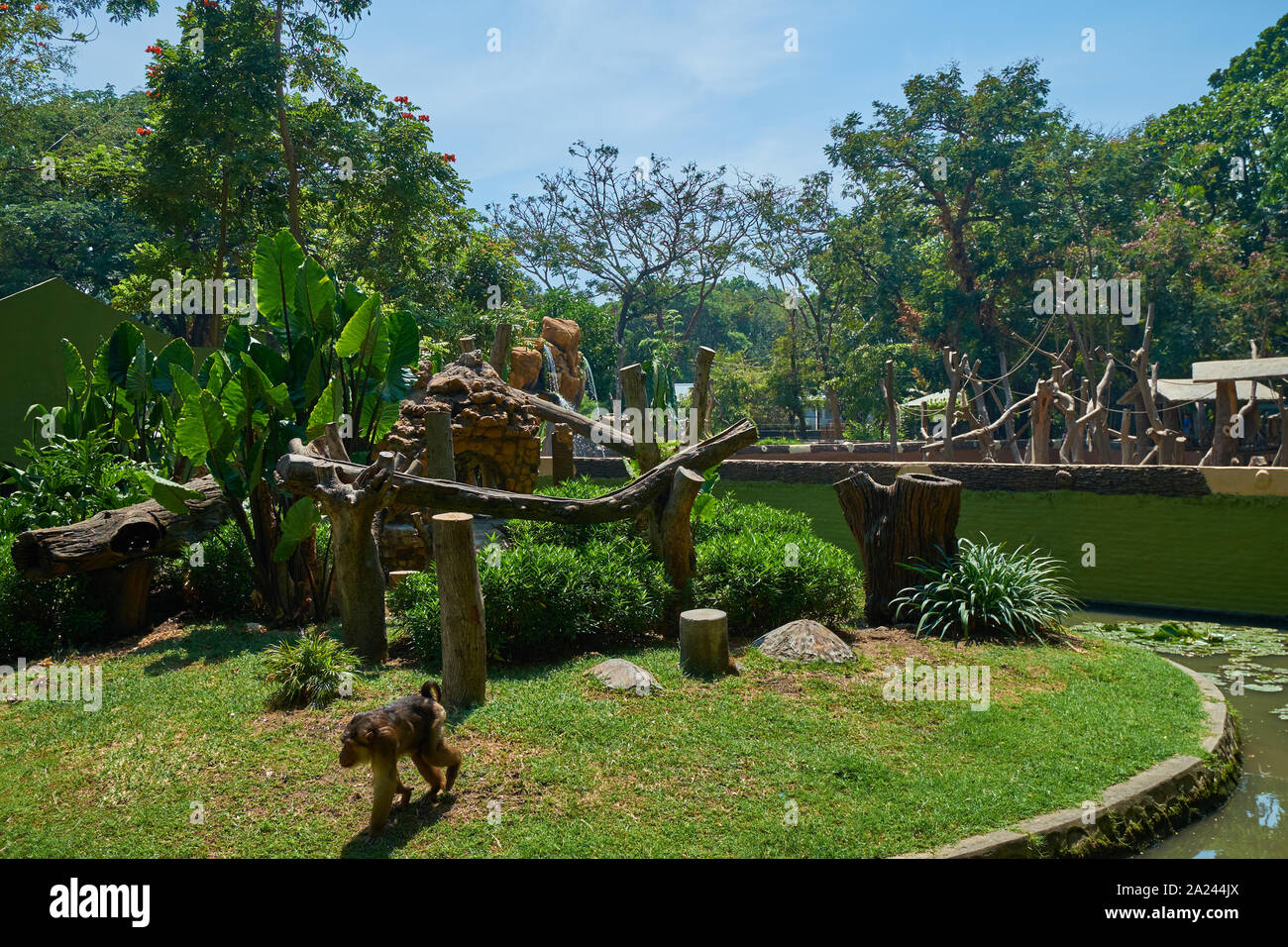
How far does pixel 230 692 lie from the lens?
256 inches

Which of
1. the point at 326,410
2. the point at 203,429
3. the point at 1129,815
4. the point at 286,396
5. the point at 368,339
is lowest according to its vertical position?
the point at 1129,815

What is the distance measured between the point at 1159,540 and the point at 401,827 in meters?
10.4

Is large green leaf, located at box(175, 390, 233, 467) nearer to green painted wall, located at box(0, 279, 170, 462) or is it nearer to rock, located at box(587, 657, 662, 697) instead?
rock, located at box(587, 657, 662, 697)

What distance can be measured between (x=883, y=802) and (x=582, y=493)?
20.6 feet

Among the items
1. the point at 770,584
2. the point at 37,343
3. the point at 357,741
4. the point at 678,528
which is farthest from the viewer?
the point at 37,343

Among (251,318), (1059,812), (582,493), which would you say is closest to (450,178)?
(251,318)

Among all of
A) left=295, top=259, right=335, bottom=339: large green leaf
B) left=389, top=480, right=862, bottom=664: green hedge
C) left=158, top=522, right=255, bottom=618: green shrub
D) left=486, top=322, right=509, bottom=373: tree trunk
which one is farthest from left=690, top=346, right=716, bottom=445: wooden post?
left=158, top=522, right=255, bottom=618: green shrub

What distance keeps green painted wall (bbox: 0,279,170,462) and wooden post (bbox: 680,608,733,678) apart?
35.0 feet

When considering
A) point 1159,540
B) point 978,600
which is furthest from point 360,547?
point 1159,540

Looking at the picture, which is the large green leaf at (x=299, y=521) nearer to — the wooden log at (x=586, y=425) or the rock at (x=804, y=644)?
the wooden log at (x=586, y=425)

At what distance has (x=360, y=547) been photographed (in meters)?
6.86

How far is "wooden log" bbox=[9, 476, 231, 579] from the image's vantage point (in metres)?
7.09

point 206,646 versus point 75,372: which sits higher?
point 75,372

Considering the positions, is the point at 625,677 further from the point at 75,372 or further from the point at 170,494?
the point at 75,372
